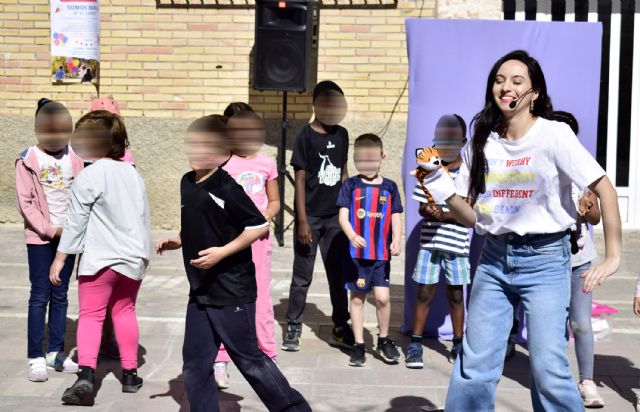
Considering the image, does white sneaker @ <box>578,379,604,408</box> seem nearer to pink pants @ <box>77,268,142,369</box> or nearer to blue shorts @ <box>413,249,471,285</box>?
blue shorts @ <box>413,249,471,285</box>

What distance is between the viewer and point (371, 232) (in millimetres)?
6590

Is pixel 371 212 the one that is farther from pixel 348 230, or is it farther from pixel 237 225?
pixel 237 225

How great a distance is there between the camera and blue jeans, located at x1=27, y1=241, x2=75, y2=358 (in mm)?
6082

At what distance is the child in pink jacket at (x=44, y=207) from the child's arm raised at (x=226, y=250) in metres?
1.74

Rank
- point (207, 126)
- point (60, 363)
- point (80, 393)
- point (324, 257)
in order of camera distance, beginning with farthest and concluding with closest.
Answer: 1. point (324, 257)
2. point (60, 363)
3. point (80, 393)
4. point (207, 126)

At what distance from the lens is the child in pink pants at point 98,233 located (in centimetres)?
558

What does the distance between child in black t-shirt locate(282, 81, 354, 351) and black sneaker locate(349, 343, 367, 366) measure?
425 millimetres

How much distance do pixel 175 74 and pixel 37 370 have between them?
254 inches

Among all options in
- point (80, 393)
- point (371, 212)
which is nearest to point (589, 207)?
point (371, 212)

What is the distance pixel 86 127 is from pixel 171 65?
20.9ft

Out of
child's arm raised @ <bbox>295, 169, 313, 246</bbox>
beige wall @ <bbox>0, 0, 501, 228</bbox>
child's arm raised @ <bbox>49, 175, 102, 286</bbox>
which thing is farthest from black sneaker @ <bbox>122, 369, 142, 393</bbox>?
beige wall @ <bbox>0, 0, 501, 228</bbox>

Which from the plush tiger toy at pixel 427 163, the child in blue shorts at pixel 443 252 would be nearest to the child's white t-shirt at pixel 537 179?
the plush tiger toy at pixel 427 163

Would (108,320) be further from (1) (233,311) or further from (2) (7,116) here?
(2) (7,116)

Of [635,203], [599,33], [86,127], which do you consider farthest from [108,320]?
[635,203]
